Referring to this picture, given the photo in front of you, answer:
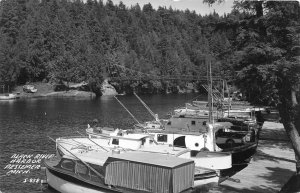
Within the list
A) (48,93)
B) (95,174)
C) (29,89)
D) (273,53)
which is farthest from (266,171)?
(29,89)

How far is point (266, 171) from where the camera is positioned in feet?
82.4

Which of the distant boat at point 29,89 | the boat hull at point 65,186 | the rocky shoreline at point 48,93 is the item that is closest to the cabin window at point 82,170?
the boat hull at point 65,186

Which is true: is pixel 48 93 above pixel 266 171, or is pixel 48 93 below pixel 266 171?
above

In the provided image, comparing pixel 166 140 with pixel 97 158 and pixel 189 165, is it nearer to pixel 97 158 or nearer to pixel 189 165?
pixel 97 158

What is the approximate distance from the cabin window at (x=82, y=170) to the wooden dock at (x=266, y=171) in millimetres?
8764

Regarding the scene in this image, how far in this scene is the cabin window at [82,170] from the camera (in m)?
25.1

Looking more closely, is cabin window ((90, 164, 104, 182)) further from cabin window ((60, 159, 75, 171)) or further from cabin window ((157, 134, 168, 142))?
cabin window ((157, 134, 168, 142))

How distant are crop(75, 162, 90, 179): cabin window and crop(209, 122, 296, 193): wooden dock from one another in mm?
8764

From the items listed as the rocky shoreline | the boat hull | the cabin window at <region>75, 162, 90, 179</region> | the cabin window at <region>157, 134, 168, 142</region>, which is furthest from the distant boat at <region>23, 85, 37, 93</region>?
the cabin window at <region>75, 162, 90, 179</region>

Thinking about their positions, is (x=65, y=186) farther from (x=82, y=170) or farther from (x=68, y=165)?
(x=82, y=170)

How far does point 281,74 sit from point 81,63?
161 metres

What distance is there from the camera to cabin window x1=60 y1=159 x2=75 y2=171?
26422 mm

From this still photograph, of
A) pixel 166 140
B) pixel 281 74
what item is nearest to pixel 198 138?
pixel 166 140

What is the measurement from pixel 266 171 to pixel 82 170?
12850 mm
